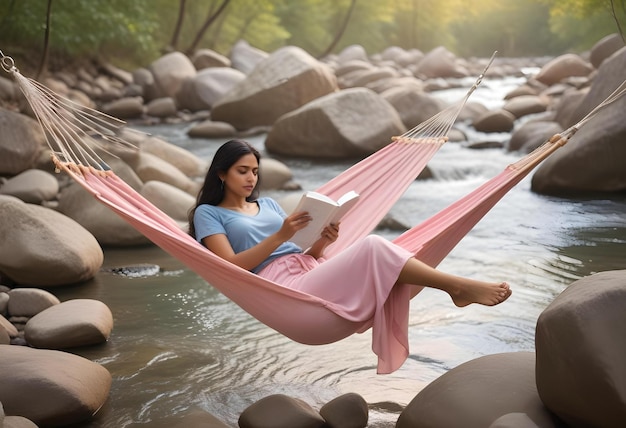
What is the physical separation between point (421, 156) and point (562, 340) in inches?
57.3

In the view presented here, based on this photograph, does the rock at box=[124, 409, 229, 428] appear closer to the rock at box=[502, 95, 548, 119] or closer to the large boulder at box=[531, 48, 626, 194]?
the large boulder at box=[531, 48, 626, 194]

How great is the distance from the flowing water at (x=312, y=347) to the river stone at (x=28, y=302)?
356 millimetres

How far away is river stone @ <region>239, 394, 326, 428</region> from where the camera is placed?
2709 millimetres

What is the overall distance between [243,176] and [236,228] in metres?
0.18

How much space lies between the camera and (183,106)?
41.2ft

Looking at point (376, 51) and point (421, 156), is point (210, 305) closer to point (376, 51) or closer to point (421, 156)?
point (421, 156)

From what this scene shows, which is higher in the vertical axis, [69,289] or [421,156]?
[421,156]

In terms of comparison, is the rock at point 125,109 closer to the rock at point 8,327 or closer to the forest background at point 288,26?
the forest background at point 288,26

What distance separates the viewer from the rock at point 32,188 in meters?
6.20

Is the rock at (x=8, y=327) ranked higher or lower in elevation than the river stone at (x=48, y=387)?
lower

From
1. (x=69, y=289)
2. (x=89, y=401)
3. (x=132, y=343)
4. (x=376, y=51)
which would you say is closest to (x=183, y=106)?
(x=69, y=289)

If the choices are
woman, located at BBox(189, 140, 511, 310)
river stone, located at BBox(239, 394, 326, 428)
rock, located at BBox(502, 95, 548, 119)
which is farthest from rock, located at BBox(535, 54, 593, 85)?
river stone, located at BBox(239, 394, 326, 428)

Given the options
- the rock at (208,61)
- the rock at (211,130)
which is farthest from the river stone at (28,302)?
the rock at (208,61)

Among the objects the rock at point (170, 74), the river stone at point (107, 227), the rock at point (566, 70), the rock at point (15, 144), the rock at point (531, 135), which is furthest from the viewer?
the rock at point (566, 70)
